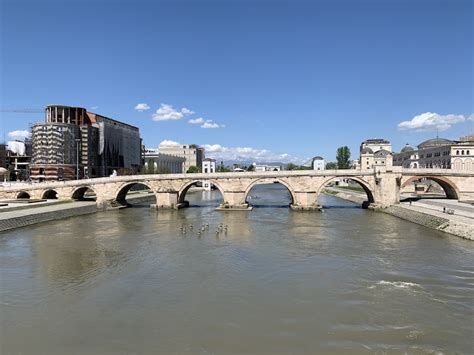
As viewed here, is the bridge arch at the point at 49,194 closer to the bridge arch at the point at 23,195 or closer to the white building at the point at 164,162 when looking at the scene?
the bridge arch at the point at 23,195

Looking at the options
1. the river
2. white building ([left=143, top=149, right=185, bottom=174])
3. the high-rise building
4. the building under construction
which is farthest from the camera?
white building ([left=143, top=149, right=185, bottom=174])

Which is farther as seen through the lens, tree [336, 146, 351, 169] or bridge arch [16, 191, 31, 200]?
tree [336, 146, 351, 169]

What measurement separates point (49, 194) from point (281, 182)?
95.9 feet

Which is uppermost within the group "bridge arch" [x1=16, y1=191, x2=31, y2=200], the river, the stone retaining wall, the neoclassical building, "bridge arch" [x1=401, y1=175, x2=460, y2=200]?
the neoclassical building

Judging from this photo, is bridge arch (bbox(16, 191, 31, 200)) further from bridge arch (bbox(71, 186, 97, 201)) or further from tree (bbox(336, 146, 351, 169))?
tree (bbox(336, 146, 351, 169))

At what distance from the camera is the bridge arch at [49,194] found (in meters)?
44.6

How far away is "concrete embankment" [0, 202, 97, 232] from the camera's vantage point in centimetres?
2728

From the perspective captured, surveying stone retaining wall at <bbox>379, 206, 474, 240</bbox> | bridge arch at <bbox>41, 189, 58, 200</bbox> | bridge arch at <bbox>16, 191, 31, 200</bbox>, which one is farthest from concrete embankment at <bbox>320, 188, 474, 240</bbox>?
bridge arch at <bbox>16, 191, 31, 200</bbox>

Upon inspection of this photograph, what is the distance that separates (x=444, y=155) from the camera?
223 feet

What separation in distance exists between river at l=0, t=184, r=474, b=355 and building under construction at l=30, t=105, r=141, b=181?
131 ft

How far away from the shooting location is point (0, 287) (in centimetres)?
1426

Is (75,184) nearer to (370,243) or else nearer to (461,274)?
(370,243)

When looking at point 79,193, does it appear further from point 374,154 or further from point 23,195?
point 374,154

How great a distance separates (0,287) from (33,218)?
17546 mm
